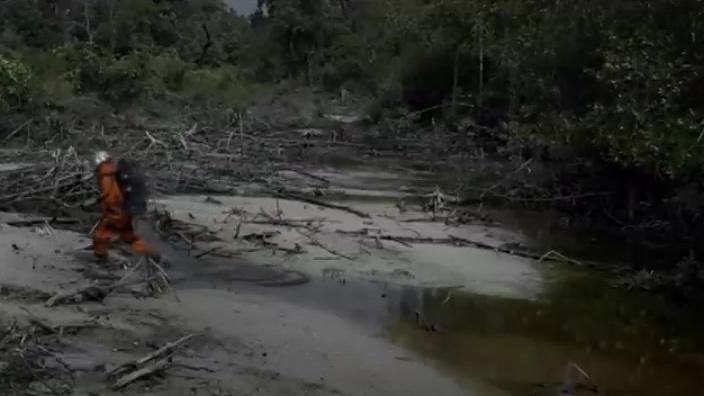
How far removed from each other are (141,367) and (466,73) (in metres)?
29.8

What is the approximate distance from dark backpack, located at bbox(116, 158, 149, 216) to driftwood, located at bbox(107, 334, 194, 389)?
3500 mm

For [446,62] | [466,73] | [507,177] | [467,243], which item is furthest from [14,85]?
[467,243]

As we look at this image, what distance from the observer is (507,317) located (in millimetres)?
11922

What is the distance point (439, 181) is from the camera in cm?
2505

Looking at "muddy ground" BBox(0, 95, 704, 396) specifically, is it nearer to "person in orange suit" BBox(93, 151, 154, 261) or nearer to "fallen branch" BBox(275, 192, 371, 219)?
"fallen branch" BBox(275, 192, 371, 219)

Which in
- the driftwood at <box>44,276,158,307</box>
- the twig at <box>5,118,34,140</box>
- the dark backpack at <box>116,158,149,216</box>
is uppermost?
the dark backpack at <box>116,158,149,216</box>

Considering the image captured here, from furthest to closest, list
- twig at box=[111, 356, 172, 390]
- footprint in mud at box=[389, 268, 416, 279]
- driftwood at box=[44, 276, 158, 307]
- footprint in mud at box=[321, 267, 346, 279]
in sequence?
footprint in mud at box=[389, 268, 416, 279], footprint in mud at box=[321, 267, 346, 279], driftwood at box=[44, 276, 158, 307], twig at box=[111, 356, 172, 390]

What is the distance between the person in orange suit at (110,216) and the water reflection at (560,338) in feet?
11.7

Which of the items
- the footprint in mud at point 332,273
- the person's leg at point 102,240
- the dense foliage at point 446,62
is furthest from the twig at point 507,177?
the person's leg at point 102,240

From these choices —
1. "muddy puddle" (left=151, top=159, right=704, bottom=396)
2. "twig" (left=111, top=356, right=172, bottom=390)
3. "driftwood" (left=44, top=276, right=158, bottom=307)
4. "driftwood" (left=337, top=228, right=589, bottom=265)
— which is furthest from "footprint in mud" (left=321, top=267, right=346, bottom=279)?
"twig" (left=111, top=356, right=172, bottom=390)

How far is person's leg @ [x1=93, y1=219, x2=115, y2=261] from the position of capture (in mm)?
12367

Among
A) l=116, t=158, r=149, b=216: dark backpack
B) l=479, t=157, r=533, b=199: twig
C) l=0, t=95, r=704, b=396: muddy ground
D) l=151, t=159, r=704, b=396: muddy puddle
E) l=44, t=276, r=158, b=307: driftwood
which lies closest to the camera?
l=0, t=95, r=704, b=396: muddy ground

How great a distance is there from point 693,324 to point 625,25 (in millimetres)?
6642

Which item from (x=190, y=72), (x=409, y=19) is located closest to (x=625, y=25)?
(x=409, y=19)
